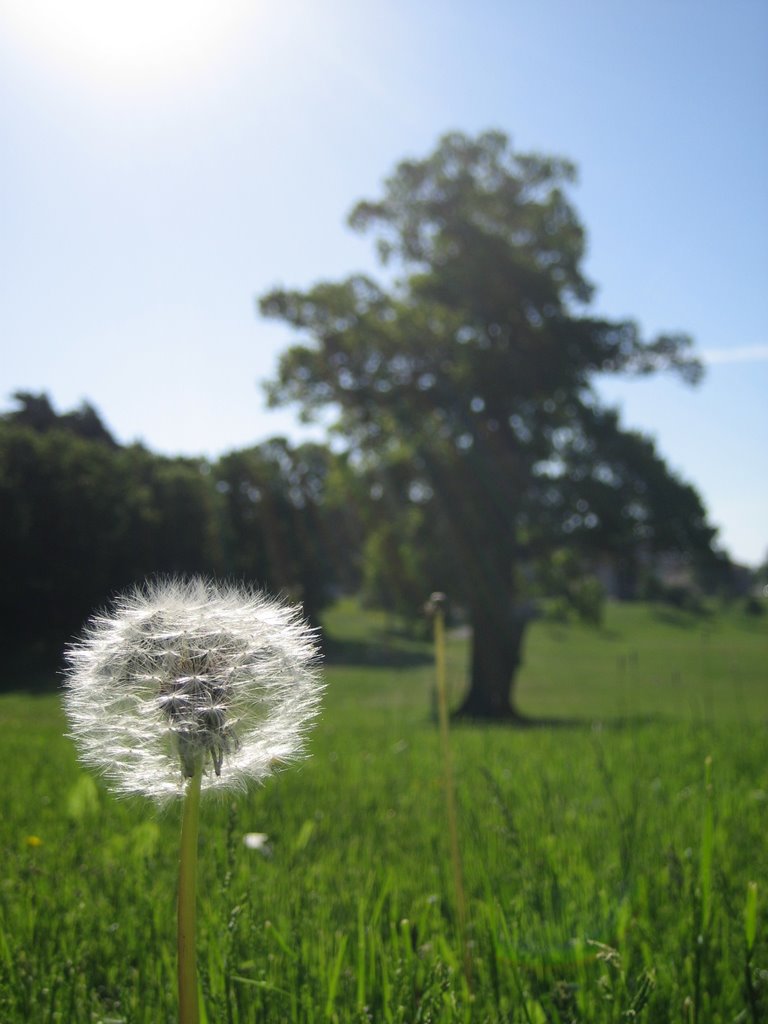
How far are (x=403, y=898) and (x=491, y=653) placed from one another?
18893mm

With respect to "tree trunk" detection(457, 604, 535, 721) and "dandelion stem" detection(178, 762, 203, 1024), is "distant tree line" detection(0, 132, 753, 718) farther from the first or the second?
"dandelion stem" detection(178, 762, 203, 1024)

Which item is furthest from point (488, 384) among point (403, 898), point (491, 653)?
point (403, 898)

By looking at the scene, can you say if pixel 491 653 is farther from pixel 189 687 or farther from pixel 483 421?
pixel 189 687

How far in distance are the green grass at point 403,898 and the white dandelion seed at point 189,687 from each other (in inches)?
2.7

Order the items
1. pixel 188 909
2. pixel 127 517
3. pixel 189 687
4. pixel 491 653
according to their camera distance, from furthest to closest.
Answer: pixel 491 653
pixel 127 517
pixel 189 687
pixel 188 909

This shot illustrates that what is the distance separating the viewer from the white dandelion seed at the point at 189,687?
3.46 feet

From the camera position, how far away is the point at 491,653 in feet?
69.2

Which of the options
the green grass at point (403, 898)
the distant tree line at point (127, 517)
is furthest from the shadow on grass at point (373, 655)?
the green grass at point (403, 898)

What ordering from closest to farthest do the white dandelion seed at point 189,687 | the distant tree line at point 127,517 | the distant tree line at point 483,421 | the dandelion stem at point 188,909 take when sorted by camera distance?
the dandelion stem at point 188,909, the white dandelion seed at point 189,687, the distant tree line at point 127,517, the distant tree line at point 483,421

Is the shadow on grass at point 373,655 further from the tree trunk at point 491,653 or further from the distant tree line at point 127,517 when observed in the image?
the tree trunk at point 491,653

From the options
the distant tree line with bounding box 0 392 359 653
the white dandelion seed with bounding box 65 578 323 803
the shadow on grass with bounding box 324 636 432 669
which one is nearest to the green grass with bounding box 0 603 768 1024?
the white dandelion seed with bounding box 65 578 323 803

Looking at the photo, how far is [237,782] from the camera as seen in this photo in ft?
3.53

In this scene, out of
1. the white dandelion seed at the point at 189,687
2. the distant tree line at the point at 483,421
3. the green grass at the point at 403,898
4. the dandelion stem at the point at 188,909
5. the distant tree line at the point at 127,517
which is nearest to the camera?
the dandelion stem at the point at 188,909

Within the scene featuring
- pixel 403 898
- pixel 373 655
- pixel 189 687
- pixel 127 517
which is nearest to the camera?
pixel 189 687
